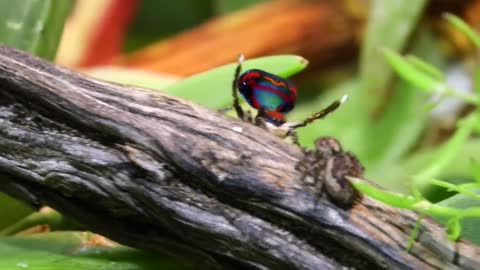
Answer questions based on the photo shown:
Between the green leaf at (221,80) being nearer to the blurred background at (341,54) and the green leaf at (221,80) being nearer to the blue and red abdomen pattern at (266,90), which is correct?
the blue and red abdomen pattern at (266,90)

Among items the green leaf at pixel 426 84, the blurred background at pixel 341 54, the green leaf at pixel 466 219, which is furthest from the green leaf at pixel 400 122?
the green leaf at pixel 426 84

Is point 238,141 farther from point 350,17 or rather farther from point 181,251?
point 350,17

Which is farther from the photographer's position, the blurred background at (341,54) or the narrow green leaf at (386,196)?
the blurred background at (341,54)

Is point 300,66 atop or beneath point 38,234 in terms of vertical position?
atop

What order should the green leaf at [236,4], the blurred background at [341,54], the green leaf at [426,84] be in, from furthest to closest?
the green leaf at [236,4]
the blurred background at [341,54]
the green leaf at [426,84]

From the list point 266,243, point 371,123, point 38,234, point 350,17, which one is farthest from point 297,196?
point 350,17
